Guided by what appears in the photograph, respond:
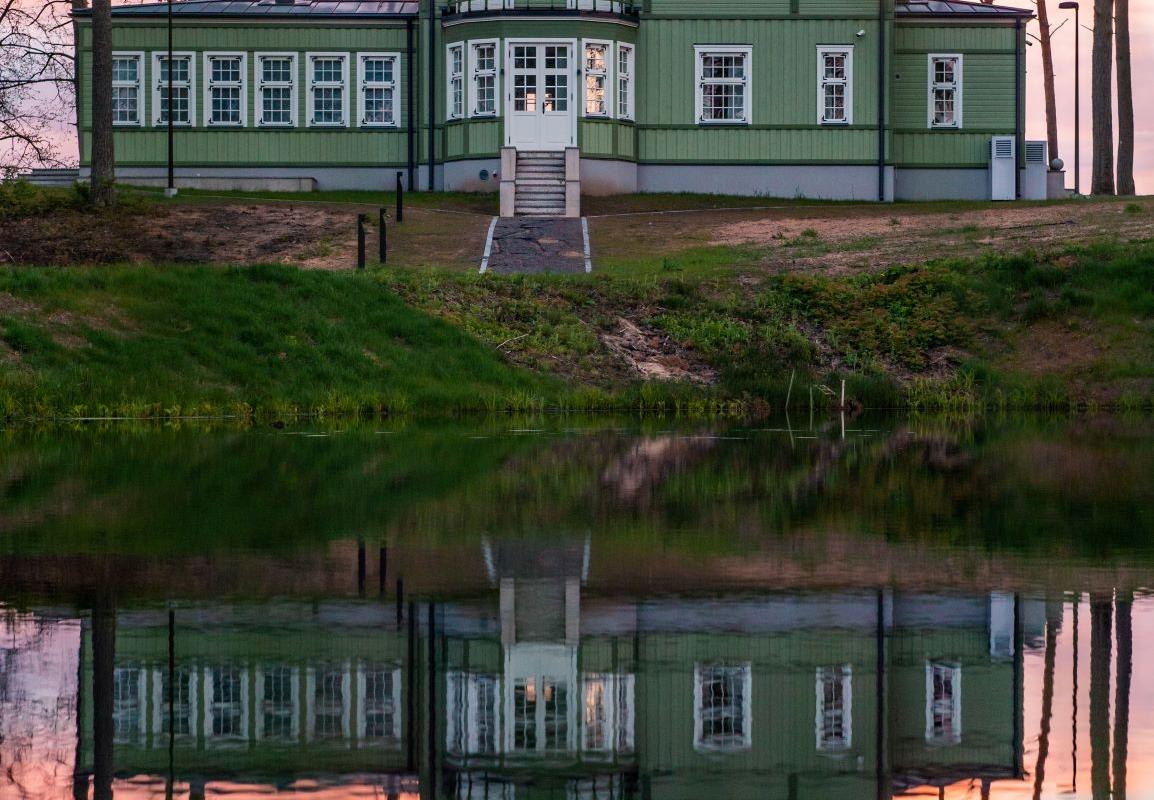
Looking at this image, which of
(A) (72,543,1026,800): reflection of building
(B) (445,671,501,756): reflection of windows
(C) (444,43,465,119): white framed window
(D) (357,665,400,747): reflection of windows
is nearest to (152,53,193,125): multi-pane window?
(C) (444,43,465,119): white framed window

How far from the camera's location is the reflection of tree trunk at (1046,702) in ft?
19.5

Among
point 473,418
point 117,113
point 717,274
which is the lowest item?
point 473,418

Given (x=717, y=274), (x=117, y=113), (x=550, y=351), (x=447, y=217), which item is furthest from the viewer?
(x=117, y=113)

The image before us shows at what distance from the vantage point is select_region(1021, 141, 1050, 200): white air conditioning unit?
1949 inches

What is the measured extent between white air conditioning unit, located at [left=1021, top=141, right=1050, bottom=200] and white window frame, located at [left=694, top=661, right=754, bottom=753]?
43894 millimetres

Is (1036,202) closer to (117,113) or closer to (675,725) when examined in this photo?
(117,113)

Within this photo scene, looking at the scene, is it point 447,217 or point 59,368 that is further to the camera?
point 447,217

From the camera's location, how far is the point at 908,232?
3862cm

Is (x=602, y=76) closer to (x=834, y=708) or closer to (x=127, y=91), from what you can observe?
(x=127, y=91)

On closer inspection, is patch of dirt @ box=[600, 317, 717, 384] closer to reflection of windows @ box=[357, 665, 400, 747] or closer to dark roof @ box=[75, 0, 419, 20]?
dark roof @ box=[75, 0, 419, 20]

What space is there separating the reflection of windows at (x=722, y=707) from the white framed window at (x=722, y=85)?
41.4 meters

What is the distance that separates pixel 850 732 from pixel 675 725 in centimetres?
61

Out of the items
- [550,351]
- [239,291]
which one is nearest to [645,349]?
[550,351]

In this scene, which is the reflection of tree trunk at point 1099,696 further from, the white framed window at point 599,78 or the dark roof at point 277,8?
the dark roof at point 277,8
